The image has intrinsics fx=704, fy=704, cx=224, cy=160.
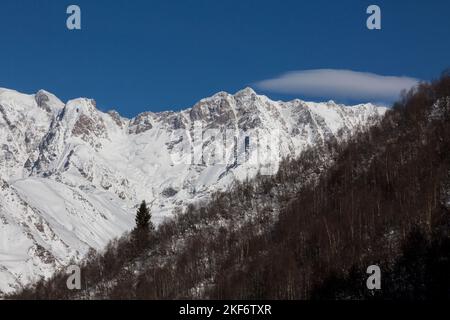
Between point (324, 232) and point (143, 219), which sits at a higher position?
point (143, 219)

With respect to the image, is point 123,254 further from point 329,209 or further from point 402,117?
point 402,117

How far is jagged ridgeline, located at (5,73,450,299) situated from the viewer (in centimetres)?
9256

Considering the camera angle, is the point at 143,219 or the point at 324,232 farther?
the point at 143,219

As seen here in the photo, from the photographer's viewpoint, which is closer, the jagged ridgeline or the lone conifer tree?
the jagged ridgeline

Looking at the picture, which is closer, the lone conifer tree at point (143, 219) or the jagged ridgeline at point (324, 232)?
the jagged ridgeline at point (324, 232)

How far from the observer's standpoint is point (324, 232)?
113250mm

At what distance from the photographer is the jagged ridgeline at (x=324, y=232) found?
9256 centimetres

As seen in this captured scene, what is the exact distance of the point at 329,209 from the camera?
125m
